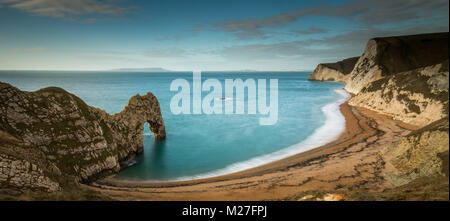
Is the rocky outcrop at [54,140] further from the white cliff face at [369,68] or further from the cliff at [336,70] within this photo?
the cliff at [336,70]

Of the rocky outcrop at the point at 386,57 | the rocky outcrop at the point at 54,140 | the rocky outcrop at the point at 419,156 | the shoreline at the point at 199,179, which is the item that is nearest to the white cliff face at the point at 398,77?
the rocky outcrop at the point at 386,57

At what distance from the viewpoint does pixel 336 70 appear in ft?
372

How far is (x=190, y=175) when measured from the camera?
1531 centimetres

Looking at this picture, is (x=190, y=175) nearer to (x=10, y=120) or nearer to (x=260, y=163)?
(x=260, y=163)

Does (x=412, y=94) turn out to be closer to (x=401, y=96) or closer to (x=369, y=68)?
(x=401, y=96)

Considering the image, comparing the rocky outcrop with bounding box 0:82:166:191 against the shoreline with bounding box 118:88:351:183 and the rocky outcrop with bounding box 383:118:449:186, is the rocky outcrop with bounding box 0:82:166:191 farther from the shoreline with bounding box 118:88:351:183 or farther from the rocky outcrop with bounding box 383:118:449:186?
the rocky outcrop with bounding box 383:118:449:186

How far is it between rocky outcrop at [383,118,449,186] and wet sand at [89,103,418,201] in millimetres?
816

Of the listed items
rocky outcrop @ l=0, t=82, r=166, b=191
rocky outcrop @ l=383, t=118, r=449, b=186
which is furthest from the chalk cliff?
rocky outcrop @ l=0, t=82, r=166, b=191

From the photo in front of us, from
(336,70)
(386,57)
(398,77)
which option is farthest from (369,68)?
(336,70)

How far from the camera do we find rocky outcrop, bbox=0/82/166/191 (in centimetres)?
757

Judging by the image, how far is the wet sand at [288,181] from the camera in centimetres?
1083

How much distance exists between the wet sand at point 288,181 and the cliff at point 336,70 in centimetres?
10189
